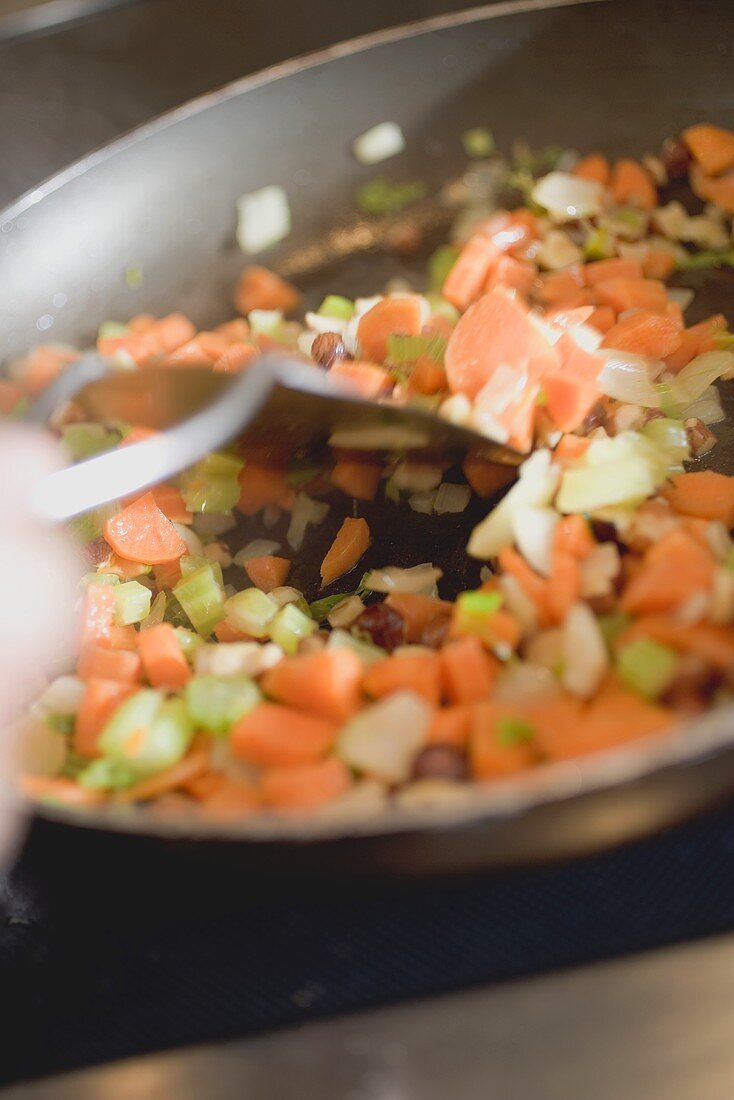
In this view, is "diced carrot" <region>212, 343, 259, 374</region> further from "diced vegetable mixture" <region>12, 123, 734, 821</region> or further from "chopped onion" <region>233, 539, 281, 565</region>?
"chopped onion" <region>233, 539, 281, 565</region>

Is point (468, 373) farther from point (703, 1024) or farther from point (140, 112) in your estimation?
point (140, 112)

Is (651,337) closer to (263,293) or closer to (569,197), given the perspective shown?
(569,197)

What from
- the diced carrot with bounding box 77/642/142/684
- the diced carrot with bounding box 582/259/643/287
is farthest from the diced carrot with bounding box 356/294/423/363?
the diced carrot with bounding box 77/642/142/684

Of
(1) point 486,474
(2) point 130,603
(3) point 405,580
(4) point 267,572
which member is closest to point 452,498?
(1) point 486,474

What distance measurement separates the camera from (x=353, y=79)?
1.80 meters

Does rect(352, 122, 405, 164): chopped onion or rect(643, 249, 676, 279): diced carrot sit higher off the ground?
rect(352, 122, 405, 164): chopped onion

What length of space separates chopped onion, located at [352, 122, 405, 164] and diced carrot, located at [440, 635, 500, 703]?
1.20 metres

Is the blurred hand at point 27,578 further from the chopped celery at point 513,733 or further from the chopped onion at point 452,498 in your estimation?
the chopped celery at point 513,733

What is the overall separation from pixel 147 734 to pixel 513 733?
1.49ft

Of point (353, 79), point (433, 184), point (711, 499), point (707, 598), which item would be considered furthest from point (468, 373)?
point (353, 79)

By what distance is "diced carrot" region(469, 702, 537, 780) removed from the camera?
0.97 metres

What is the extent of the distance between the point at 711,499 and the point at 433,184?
989mm

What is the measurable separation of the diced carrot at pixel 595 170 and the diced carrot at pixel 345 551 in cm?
89

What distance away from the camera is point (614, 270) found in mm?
1617
